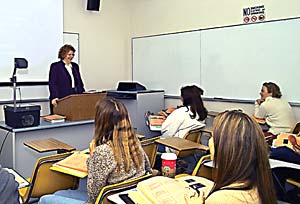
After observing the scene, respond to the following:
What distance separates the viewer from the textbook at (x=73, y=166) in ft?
7.44

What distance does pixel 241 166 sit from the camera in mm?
1408

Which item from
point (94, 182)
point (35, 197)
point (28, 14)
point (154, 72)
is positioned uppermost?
point (28, 14)

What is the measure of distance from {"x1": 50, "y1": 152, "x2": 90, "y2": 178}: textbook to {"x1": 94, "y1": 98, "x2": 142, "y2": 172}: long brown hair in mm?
232

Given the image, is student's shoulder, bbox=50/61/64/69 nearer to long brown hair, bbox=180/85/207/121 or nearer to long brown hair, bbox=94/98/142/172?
long brown hair, bbox=180/85/207/121

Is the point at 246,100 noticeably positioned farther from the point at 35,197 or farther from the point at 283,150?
the point at 35,197

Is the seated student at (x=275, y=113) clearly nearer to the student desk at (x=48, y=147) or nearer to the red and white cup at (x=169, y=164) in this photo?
the red and white cup at (x=169, y=164)

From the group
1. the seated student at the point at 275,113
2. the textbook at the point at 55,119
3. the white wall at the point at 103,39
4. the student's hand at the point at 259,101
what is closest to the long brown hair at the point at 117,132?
the textbook at the point at 55,119

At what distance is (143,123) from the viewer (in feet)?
19.3

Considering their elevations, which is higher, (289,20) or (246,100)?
(289,20)

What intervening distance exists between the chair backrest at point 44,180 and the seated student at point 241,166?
1383mm

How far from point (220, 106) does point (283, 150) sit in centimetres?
232

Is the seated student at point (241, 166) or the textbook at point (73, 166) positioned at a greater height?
the seated student at point (241, 166)

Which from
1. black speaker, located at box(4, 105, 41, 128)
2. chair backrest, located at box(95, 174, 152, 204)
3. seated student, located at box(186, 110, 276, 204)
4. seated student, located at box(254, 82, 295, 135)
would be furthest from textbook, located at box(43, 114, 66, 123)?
seated student, located at box(186, 110, 276, 204)

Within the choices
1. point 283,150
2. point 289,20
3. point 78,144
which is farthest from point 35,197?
point 289,20
